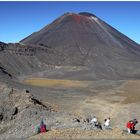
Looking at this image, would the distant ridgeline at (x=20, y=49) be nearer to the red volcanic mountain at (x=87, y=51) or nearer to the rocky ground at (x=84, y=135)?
the red volcanic mountain at (x=87, y=51)

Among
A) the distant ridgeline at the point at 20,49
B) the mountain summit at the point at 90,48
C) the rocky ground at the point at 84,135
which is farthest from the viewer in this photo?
the mountain summit at the point at 90,48

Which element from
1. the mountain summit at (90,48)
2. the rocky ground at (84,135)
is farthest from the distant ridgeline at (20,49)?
the rocky ground at (84,135)

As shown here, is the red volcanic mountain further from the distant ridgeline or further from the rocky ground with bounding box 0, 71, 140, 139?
the rocky ground with bounding box 0, 71, 140, 139

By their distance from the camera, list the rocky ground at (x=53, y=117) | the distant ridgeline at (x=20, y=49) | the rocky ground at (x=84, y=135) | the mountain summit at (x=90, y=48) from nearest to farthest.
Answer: the rocky ground at (x=84, y=135), the rocky ground at (x=53, y=117), the distant ridgeline at (x=20, y=49), the mountain summit at (x=90, y=48)

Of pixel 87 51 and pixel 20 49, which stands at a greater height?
pixel 87 51

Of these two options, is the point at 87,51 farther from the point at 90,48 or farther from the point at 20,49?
the point at 20,49

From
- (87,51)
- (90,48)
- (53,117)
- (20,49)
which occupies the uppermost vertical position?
(90,48)

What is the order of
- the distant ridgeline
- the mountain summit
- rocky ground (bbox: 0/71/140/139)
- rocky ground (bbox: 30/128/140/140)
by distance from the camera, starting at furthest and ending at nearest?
the mountain summit, the distant ridgeline, rocky ground (bbox: 0/71/140/139), rocky ground (bbox: 30/128/140/140)

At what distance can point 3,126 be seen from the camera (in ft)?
92.3

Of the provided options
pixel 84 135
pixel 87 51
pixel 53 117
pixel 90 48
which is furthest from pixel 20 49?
pixel 84 135

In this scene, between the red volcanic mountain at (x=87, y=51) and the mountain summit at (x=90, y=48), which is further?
the mountain summit at (x=90, y=48)

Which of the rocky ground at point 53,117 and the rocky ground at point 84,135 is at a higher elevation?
the rocky ground at point 53,117

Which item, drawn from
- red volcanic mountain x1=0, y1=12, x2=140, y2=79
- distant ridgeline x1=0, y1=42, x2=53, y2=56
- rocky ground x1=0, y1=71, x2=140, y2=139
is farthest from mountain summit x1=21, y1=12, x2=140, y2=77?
rocky ground x1=0, y1=71, x2=140, y2=139

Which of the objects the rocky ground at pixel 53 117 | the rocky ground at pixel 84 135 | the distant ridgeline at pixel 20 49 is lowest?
the rocky ground at pixel 84 135
